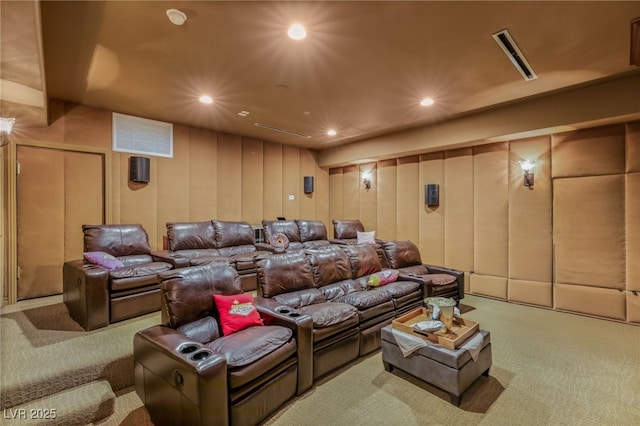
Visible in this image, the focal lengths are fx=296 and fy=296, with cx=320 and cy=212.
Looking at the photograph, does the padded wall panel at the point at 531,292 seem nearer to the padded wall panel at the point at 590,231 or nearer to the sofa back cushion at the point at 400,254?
the padded wall panel at the point at 590,231

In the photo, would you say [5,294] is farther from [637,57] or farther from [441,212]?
[637,57]

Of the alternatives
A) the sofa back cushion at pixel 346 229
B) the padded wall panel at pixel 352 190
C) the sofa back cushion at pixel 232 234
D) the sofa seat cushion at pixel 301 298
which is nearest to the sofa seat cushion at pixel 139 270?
the sofa back cushion at pixel 232 234

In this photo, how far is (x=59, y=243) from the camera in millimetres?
4297

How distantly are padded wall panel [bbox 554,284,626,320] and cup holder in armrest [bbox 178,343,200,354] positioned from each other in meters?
4.94

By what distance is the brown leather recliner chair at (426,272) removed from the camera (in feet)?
13.1

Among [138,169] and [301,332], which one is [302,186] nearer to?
[138,169]

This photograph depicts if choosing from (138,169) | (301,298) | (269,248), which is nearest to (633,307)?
(301,298)

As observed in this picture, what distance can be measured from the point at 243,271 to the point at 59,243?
2.65 metres

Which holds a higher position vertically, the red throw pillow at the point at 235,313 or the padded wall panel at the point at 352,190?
the padded wall panel at the point at 352,190

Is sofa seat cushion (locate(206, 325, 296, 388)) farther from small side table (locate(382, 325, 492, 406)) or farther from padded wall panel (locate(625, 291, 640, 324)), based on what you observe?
padded wall panel (locate(625, 291, 640, 324))

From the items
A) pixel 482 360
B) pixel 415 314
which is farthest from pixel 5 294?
pixel 482 360

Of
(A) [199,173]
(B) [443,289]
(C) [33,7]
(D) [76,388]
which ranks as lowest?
(D) [76,388]

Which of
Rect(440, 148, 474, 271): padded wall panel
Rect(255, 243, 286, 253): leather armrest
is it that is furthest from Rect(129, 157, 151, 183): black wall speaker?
Rect(440, 148, 474, 271): padded wall panel

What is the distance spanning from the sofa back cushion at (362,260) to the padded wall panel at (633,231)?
3.24 metres
